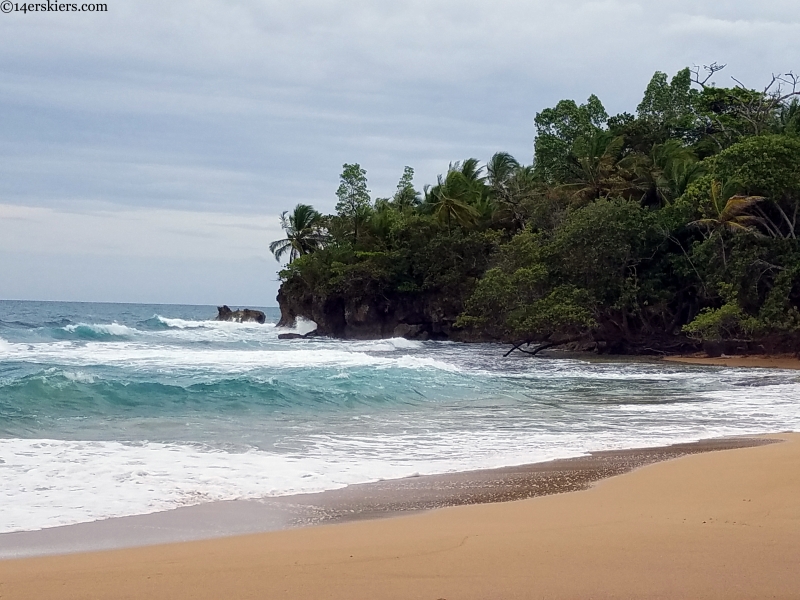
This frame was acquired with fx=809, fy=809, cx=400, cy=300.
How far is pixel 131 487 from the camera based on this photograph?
6949 millimetres

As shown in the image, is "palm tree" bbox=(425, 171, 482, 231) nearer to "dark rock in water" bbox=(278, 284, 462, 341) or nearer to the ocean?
"dark rock in water" bbox=(278, 284, 462, 341)

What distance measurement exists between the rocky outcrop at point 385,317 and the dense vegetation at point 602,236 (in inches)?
6.8

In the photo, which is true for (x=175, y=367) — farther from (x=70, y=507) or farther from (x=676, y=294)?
(x=676, y=294)

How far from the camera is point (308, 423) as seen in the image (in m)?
11.9

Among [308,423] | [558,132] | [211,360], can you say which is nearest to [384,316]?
[558,132]

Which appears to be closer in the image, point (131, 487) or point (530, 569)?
point (530, 569)

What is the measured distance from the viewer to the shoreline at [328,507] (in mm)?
5355

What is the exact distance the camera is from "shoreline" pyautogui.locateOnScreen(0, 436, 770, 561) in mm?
5355

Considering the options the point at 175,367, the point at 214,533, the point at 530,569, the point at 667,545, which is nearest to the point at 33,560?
the point at 214,533

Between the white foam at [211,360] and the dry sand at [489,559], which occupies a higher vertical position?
the dry sand at [489,559]

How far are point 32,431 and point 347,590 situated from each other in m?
7.91

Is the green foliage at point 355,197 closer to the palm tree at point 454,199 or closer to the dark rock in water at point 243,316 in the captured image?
the palm tree at point 454,199

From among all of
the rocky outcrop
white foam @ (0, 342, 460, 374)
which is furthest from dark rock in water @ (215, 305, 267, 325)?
white foam @ (0, 342, 460, 374)

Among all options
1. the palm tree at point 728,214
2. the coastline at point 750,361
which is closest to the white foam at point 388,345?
the coastline at point 750,361
